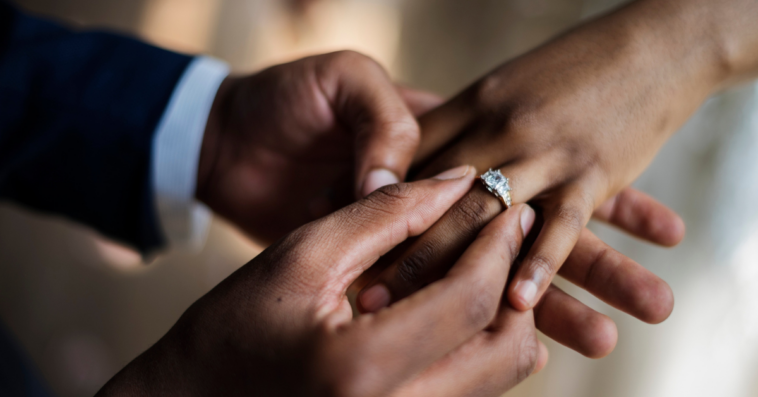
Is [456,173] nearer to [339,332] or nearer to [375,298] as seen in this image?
[375,298]

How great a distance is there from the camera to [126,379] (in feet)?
1.56

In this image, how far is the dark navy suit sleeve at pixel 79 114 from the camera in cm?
96

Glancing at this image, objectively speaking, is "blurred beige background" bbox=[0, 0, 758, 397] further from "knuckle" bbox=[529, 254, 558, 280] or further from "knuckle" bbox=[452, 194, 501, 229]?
"knuckle" bbox=[529, 254, 558, 280]

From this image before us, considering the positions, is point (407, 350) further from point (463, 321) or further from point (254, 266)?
point (254, 266)

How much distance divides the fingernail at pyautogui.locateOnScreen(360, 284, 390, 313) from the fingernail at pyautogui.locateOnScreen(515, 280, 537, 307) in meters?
0.16

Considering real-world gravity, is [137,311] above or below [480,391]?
below

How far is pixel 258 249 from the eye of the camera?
154 centimetres

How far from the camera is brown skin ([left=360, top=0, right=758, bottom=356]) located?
68cm

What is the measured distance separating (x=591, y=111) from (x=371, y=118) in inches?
14.0

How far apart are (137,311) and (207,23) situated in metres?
1.41

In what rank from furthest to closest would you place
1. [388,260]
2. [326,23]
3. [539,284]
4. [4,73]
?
[326,23] → [4,73] → [388,260] → [539,284]

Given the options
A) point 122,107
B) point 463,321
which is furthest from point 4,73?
point 463,321

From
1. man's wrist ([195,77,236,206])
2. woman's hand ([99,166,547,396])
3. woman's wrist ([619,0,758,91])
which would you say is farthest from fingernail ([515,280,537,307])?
man's wrist ([195,77,236,206])

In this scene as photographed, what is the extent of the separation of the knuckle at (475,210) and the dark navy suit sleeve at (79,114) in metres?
0.70
